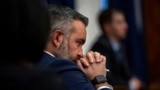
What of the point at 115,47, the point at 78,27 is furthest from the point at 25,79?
the point at 115,47

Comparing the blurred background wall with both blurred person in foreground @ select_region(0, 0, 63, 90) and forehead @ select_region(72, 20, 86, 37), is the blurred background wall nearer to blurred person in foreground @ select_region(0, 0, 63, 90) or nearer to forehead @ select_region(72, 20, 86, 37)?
forehead @ select_region(72, 20, 86, 37)

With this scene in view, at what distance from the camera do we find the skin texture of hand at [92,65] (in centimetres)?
252

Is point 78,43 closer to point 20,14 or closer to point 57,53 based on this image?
point 57,53

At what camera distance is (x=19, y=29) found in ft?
4.85

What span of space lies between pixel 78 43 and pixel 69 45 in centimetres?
5

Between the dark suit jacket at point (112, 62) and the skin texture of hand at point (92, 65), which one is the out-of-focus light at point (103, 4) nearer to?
the dark suit jacket at point (112, 62)

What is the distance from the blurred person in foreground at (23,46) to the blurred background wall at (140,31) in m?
4.42

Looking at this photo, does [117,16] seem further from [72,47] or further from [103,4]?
[72,47]

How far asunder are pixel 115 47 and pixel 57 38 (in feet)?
8.65

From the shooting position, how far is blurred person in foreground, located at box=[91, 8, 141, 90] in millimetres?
4926

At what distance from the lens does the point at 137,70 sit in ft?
21.0

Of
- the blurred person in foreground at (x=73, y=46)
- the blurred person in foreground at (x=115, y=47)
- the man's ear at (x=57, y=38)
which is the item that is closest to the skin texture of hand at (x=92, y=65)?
the blurred person in foreground at (x=73, y=46)

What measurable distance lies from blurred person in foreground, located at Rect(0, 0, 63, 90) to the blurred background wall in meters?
4.42

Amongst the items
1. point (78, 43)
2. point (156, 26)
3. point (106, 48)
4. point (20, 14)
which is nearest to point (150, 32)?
point (156, 26)
